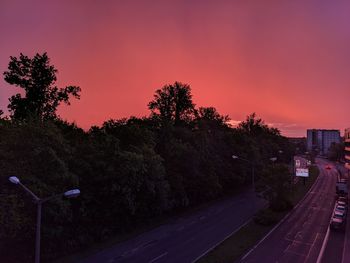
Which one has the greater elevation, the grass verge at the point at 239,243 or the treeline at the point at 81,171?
the treeline at the point at 81,171

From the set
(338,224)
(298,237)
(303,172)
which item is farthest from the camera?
(303,172)

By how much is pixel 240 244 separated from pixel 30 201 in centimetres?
2265

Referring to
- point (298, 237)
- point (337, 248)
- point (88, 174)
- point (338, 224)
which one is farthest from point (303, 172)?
point (88, 174)

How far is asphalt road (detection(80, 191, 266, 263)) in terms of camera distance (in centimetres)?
2947

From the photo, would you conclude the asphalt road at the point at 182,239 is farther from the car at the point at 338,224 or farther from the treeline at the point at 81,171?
the car at the point at 338,224

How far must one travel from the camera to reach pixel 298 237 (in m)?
36.1

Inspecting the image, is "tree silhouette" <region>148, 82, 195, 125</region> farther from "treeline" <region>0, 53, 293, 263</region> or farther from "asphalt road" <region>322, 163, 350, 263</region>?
"asphalt road" <region>322, 163, 350, 263</region>

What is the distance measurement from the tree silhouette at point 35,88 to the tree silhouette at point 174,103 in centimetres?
3390

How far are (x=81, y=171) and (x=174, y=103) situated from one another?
175ft

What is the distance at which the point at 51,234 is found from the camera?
26.8m

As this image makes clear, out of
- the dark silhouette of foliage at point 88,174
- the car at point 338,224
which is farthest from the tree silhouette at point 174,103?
the car at point 338,224

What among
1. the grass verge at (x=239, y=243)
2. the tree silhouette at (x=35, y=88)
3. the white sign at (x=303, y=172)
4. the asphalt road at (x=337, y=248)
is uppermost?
the tree silhouette at (x=35, y=88)

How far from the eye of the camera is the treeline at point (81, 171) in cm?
2652

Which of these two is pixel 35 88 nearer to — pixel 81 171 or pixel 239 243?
pixel 81 171
